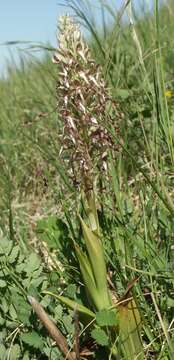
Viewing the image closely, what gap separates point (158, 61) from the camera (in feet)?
3.83

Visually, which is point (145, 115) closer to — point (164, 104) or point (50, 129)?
point (50, 129)

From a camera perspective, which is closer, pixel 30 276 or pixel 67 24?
pixel 67 24

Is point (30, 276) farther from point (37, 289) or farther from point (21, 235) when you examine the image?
point (21, 235)

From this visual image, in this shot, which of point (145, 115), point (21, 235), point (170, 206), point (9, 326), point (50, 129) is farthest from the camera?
point (50, 129)

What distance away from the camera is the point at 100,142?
1.20 m

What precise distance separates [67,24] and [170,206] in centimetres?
41

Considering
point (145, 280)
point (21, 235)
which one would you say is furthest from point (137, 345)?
point (21, 235)

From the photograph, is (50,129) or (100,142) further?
(50,129)

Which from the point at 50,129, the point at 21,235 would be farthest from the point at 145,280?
the point at 50,129

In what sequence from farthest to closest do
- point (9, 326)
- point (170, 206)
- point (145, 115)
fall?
point (145, 115) < point (9, 326) < point (170, 206)

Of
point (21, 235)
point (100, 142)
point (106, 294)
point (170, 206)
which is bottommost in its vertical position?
point (21, 235)

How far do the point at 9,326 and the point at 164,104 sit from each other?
566 mm

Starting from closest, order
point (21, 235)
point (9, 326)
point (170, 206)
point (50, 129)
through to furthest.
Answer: point (170, 206), point (9, 326), point (21, 235), point (50, 129)

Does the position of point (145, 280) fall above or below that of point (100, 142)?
below
